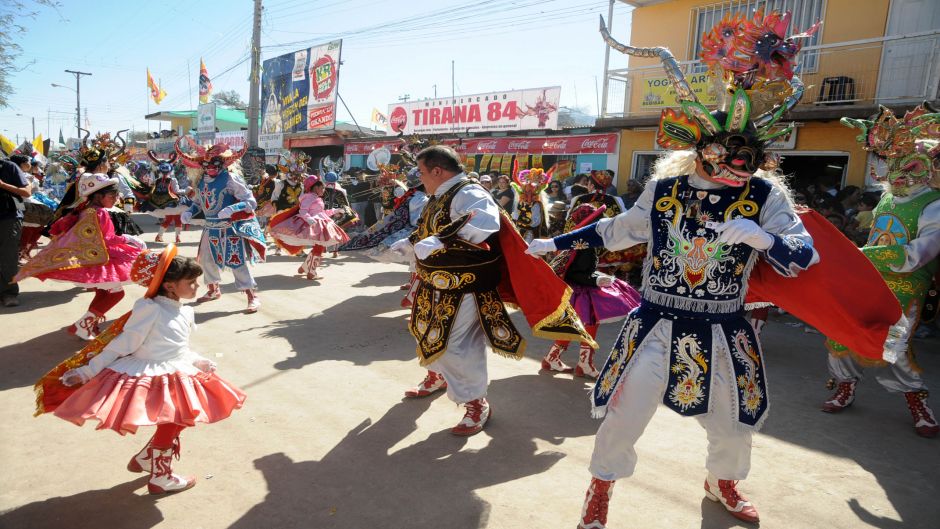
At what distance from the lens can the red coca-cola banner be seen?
1340 cm

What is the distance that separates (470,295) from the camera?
4059 mm

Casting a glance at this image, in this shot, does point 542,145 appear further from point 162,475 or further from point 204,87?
point 204,87

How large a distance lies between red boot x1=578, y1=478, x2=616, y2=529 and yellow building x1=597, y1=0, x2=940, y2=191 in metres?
7.51

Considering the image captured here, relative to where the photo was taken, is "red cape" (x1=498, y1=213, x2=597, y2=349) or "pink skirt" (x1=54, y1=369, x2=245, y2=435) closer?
"pink skirt" (x1=54, y1=369, x2=245, y2=435)

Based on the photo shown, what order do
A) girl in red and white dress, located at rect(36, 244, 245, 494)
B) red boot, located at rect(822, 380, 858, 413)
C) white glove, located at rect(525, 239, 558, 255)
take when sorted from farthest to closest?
red boot, located at rect(822, 380, 858, 413) → white glove, located at rect(525, 239, 558, 255) → girl in red and white dress, located at rect(36, 244, 245, 494)

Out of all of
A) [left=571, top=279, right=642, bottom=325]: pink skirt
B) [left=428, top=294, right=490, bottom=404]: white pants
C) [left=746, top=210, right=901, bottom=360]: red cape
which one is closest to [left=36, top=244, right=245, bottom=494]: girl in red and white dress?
[left=428, top=294, right=490, bottom=404]: white pants

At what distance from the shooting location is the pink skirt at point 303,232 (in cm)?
913

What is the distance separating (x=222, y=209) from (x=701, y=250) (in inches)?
235

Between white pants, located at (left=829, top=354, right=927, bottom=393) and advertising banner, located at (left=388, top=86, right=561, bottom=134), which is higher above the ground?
advertising banner, located at (left=388, top=86, right=561, bottom=134)

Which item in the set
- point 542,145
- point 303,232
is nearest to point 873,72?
point 542,145

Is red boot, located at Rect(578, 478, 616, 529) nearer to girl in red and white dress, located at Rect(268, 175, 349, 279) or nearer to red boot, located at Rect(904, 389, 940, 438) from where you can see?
red boot, located at Rect(904, 389, 940, 438)

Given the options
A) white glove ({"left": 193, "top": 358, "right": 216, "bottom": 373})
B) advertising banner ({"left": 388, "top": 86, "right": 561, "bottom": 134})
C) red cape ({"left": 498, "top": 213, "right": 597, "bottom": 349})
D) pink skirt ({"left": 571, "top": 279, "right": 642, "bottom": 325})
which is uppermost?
advertising banner ({"left": 388, "top": 86, "right": 561, "bottom": 134})

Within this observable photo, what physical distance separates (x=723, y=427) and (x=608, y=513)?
2.54ft

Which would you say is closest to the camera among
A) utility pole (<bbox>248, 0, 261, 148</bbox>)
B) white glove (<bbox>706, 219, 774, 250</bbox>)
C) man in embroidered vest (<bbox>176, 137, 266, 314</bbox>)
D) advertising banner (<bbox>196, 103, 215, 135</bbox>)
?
white glove (<bbox>706, 219, 774, 250</bbox>)
